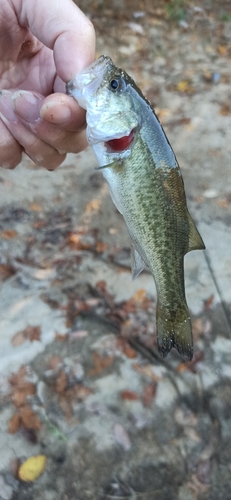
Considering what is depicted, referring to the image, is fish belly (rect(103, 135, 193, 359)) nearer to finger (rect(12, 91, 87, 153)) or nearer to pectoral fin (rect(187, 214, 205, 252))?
pectoral fin (rect(187, 214, 205, 252))

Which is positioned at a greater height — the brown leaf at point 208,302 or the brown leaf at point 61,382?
the brown leaf at point 61,382

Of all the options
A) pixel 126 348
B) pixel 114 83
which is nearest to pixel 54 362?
pixel 126 348

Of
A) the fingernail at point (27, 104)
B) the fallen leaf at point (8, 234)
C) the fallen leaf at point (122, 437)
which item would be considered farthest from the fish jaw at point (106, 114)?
the fallen leaf at point (8, 234)

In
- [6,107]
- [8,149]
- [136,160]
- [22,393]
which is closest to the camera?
[136,160]

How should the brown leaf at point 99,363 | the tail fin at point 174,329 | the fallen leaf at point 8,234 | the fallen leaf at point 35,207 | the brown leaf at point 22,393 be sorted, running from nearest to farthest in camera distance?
the tail fin at point 174,329 → the brown leaf at point 22,393 → the brown leaf at point 99,363 → the fallen leaf at point 8,234 → the fallen leaf at point 35,207

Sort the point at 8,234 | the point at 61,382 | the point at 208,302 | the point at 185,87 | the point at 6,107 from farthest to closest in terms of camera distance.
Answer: the point at 185,87
the point at 8,234
the point at 208,302
the point at 61,382
the point at 6,107

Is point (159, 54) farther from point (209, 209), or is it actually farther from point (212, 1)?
point (209, 209)

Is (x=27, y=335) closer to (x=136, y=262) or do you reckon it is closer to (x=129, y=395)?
(x=129, y=395)

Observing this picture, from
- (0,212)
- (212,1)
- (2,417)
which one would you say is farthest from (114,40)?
(2,417)

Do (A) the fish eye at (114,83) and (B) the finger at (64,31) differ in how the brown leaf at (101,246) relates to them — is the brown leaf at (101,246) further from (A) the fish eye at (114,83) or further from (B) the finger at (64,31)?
(A) the fish eye at (114,83)

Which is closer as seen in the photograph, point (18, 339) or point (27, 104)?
point (27, 104)
